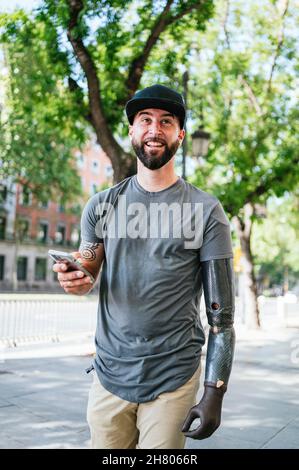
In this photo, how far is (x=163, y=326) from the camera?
1935 millimetres

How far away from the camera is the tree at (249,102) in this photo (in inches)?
504

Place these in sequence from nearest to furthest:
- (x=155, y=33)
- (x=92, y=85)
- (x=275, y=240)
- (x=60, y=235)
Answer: (x=92, y=85), (x=155, y=33), (x=275, y=240), (x=60, y=235)

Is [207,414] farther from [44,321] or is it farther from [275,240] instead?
[275,240]

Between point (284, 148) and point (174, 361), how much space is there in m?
11.9

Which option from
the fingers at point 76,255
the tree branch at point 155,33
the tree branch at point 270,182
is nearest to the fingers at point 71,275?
the fingers at point 76,255

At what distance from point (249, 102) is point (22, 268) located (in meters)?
35.0

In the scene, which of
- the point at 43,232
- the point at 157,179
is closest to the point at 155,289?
the point at 157,179

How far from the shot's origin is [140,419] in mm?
1971

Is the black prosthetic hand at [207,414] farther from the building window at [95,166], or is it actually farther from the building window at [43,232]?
the building window at [95,166]

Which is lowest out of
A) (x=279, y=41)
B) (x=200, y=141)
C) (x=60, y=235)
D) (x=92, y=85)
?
(x=200, y=141)

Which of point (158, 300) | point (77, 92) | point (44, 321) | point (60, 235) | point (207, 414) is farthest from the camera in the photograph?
point (60, 235)

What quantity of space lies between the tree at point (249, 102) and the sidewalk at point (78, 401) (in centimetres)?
481
